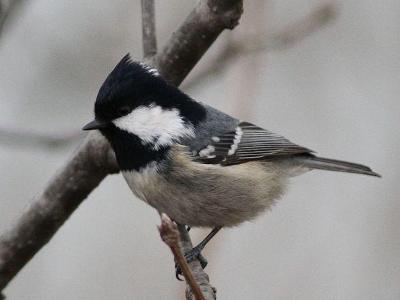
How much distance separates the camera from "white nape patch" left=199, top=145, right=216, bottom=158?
2561mm

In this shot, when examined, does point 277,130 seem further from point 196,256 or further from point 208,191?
point 196,256

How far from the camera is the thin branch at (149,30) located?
8.25 feet

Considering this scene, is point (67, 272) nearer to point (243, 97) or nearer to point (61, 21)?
point (61, 21)

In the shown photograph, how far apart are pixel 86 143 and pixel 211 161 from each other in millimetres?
447

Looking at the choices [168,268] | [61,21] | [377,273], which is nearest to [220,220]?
[377,273]

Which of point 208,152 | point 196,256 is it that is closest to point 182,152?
point 208,152

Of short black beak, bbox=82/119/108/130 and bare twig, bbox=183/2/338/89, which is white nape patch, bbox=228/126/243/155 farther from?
short black beak, bbox=82/119/108/130

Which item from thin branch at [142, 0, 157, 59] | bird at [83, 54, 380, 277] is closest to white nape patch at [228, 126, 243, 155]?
bird at [83, 54, 380, 277]

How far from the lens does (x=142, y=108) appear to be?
7.84ft

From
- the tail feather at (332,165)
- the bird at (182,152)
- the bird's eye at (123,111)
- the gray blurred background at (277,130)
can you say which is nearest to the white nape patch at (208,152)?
the bird at (182,152)

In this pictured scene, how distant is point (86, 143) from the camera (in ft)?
8.33

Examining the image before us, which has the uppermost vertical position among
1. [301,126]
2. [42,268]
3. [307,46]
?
[307,46]

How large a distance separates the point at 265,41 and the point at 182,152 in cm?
56

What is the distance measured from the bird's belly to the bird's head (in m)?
0.12
